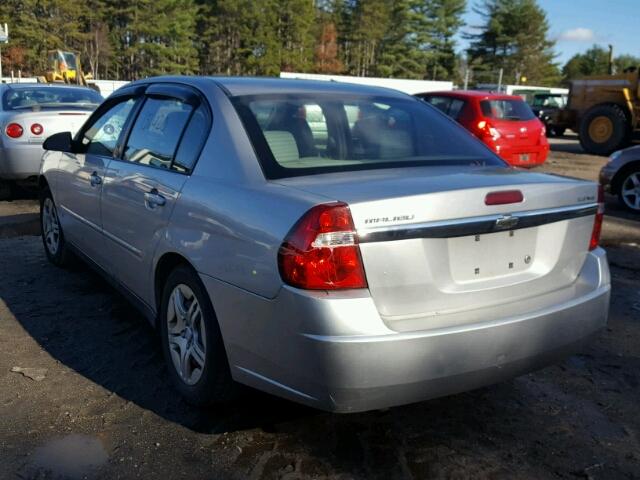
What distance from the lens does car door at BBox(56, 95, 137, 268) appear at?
163 inches

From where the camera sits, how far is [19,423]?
3.01 metres

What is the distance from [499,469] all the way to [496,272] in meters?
0.81

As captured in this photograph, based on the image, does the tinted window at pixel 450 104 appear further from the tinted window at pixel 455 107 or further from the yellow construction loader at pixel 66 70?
the yellow construction loader at pixel 66 70

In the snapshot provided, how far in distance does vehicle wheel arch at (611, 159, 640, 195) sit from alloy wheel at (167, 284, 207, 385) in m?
7.43

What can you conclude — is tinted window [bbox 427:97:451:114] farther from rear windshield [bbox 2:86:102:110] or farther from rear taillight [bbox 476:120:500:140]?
rear windshield [bbox 2:86:102:110]

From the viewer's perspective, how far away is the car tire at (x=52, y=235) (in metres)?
5.26

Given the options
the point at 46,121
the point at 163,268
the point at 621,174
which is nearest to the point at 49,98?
the point at 46,121

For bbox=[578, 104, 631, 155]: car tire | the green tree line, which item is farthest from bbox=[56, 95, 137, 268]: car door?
the green tree line

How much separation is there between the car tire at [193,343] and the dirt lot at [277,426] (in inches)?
5.6

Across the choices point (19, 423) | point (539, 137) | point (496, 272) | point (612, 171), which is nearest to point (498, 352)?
point (496, 272)

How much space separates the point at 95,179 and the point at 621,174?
23.8ft

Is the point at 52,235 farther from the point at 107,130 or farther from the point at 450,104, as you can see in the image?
the point at 450,104


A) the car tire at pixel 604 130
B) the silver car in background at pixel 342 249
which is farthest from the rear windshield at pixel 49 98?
the car tire at pixel 604 130

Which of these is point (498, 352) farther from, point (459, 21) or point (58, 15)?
point (459, 21)
